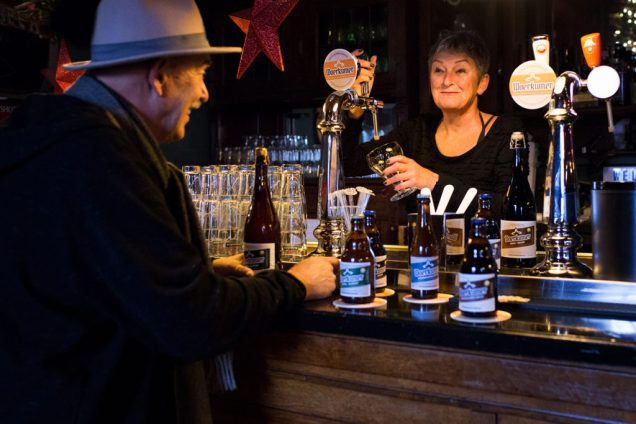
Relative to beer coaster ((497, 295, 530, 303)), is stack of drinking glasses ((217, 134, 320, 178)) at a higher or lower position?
higher

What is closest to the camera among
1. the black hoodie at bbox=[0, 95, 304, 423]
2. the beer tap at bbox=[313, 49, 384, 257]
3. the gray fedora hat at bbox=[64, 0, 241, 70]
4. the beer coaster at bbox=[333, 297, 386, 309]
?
the black hoodie at bbox=[0, 95, 304, 423]

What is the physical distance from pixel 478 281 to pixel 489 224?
0.37 meters

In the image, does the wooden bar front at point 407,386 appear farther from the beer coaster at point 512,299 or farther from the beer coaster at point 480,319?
the beer coaster at point 512,299

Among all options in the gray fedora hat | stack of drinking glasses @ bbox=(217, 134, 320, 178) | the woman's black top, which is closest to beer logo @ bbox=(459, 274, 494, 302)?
the gray fedora hat

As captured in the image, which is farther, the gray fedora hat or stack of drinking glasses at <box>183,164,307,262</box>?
stack of drinking glasses at <box>183,164,307,262</box>

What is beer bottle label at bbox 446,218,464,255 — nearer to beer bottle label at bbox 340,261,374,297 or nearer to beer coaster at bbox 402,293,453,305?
beer coaster at bbox 402,293,453,305

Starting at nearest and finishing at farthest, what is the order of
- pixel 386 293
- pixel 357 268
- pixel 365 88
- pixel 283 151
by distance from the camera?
pixel 357 268 < pixel 386 293 < pixel 365 88 < pixel 283 151

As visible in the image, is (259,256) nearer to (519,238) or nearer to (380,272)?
(380,272)

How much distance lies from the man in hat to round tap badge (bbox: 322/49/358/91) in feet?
2.35

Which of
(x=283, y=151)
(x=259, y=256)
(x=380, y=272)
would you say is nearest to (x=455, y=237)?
(x=380, y=272)

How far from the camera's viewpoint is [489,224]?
59.4 inches

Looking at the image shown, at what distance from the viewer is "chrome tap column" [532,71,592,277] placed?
146 centimetres

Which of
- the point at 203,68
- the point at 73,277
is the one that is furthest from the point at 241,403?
the point at 203,68

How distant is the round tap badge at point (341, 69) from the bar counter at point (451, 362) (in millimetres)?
662
